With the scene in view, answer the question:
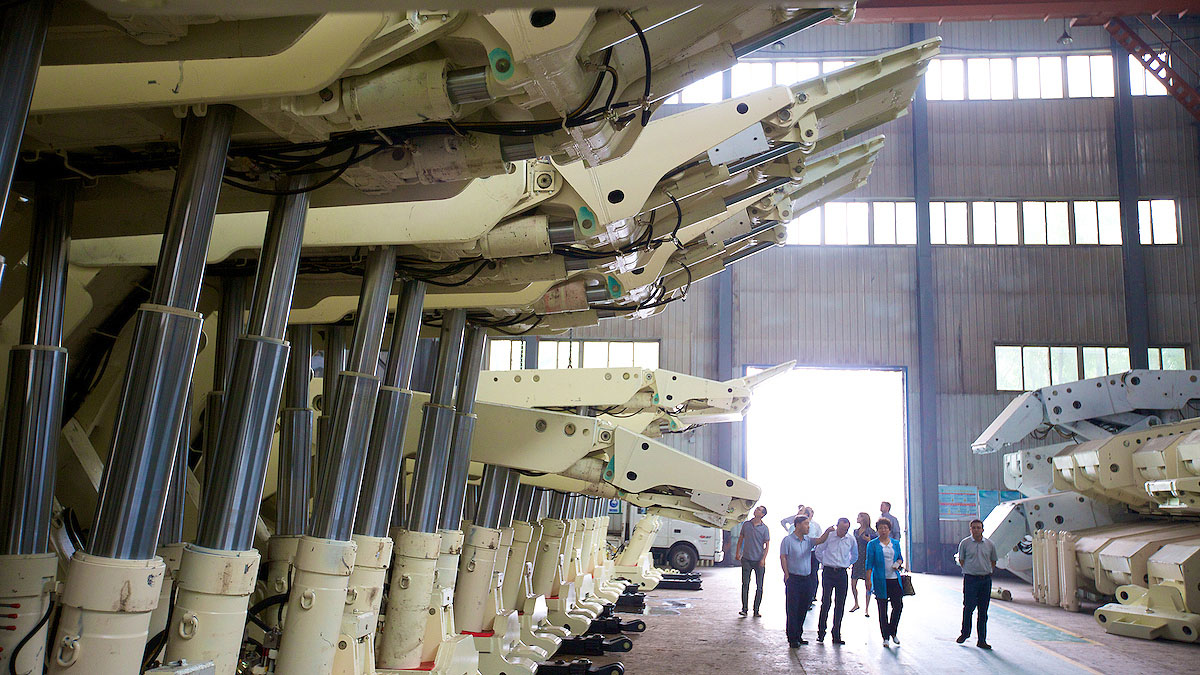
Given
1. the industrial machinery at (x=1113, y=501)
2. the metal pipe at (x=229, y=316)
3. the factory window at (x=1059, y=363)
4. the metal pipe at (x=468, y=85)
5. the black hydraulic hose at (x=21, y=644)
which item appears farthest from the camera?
the factory window at (x=1059, y=363)

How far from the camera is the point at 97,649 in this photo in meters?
3.34

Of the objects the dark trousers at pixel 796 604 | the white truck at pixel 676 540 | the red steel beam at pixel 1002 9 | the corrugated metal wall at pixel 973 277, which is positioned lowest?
the dark trousers at pixel 796 604

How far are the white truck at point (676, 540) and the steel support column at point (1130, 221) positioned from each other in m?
11.7

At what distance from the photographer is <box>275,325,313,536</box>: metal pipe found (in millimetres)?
6516

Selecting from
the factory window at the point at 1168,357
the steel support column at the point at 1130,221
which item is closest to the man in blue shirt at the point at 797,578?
the steel support column at the point at 1130,221

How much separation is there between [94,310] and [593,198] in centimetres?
329

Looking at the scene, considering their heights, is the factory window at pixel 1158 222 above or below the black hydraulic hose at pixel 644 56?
above

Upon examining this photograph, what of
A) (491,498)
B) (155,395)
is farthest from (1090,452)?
(155,395)

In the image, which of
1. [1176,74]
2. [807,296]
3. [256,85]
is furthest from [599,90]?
[1176,74]

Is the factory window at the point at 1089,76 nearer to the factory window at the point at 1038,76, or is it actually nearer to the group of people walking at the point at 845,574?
the factory window at the point at 1038,76

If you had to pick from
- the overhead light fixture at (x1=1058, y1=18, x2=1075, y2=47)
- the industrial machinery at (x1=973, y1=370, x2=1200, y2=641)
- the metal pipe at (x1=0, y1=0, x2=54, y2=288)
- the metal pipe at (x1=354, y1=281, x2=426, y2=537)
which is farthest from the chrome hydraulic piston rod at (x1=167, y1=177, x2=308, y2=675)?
the overhead light fixture at (x1=1058, y1=18, x2=1075, y2=47)

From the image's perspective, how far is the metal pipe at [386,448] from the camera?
19.1 ft

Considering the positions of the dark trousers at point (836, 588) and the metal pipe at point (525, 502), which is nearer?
the metal pipe at point (525, 502)

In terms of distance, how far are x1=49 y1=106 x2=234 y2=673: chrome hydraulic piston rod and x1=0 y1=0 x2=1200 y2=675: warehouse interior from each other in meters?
0.01
